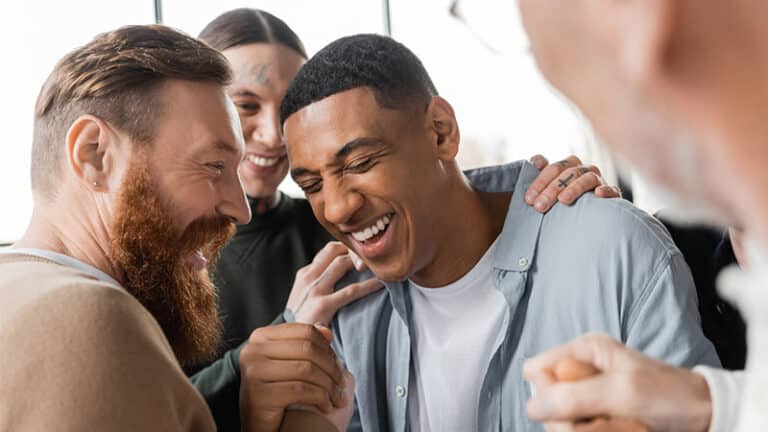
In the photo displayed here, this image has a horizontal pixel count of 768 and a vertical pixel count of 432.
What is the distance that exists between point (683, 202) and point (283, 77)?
2.12 meters

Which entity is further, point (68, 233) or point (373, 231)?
A: point (373, 231)

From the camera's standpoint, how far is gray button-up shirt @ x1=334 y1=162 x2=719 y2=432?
1.65 m

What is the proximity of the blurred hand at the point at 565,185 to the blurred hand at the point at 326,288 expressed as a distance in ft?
1.50

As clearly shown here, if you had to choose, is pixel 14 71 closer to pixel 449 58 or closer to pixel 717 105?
pixel 449 58

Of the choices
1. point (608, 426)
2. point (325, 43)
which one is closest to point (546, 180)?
point (608, 426)

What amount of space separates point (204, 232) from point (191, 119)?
0.25m

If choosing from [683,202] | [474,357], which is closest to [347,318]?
[474,357]

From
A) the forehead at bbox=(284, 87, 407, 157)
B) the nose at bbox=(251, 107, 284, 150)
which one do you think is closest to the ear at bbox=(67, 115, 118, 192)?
the forehead at bbox=(284, 87, 407, 157)

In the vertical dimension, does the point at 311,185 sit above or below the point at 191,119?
below

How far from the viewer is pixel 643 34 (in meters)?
0.41

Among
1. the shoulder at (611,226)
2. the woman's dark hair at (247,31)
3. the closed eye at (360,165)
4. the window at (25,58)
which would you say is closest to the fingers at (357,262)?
the closed eye at (360,165)

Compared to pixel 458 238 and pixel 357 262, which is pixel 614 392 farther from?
pixel 357 262

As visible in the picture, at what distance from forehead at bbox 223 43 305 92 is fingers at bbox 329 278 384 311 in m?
0.72

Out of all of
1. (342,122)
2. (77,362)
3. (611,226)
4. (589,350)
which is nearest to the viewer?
(589,350)
